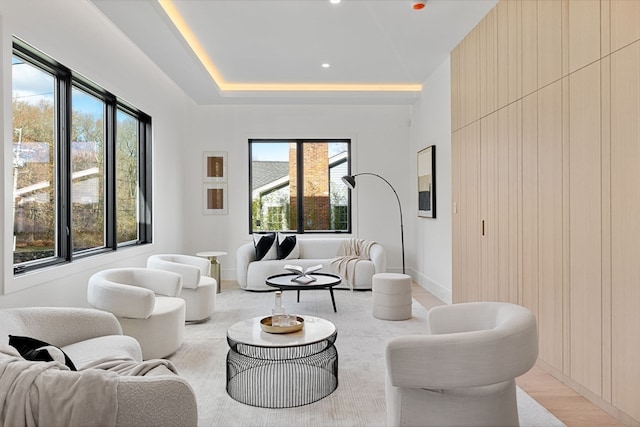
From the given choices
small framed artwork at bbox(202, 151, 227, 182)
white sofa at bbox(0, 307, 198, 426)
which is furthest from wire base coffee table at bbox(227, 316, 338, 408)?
small framed artwork at bbox(202, 151, 227, 182)

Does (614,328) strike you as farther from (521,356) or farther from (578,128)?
(578,128)

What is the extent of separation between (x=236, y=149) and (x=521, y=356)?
636cm

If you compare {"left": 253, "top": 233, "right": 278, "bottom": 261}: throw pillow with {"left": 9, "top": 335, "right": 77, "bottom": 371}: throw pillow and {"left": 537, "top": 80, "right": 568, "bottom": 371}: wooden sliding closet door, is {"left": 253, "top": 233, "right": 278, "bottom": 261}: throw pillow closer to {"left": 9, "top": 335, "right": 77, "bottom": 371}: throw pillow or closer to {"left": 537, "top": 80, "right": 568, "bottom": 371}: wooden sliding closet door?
{"left": 537, "top": 80, "right": 568, "bottom": 371}: wooden sliding closet door

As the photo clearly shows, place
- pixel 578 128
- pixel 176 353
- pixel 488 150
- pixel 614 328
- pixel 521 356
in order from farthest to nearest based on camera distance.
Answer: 1. pixel 488 150
2. pixel 176 353
3. pixel 578 128
4. pixel 614 328
5. pixel 521 356

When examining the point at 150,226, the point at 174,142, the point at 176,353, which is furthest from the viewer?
the point at 174,142

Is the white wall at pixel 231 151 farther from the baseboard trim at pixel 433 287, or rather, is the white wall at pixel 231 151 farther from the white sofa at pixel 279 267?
the white sofa at pixel 279 267

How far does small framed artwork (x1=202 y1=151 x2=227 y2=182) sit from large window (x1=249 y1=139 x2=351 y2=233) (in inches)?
18.4

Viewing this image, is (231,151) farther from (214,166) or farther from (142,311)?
(142,311)

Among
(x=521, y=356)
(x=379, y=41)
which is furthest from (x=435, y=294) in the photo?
(x=521, y=356)

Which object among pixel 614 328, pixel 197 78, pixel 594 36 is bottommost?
pixel 614 328

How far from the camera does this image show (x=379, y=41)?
5.13 metres

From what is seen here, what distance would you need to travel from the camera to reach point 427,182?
6438 millimetres

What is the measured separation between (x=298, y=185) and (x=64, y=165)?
4316mm

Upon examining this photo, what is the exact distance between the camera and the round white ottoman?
4.85 metres
